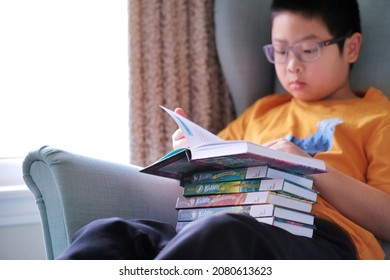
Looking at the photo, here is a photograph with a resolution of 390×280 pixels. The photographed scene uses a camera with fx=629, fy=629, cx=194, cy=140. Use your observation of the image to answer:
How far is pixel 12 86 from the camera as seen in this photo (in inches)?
75.7

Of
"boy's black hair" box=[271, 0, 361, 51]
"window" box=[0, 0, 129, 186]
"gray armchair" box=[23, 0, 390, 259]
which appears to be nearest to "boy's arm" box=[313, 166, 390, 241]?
"gray armchair" box=[23, 0, 390, 259]

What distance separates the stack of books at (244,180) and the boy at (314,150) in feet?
0.20

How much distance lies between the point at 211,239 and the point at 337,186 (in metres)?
0.47

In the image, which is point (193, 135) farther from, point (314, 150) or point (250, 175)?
point (314, 150)

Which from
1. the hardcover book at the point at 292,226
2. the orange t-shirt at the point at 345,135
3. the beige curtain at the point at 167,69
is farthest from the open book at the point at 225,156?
the beige curtain at the point at 167,69

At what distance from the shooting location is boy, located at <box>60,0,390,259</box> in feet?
3.37

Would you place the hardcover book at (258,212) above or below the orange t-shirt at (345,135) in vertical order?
below

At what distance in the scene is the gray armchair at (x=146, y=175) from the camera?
1254 mm

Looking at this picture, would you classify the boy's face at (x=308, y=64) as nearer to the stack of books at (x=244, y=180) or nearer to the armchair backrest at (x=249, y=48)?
the armchair backrest at (x=249, y=48)

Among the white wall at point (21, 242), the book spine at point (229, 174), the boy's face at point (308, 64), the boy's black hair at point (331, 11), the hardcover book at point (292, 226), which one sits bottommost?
the white wall at point (21, 242)

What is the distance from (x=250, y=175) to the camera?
1.21m
